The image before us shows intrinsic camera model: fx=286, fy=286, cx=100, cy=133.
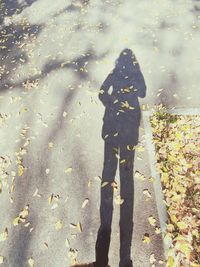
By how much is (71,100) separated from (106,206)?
3208 millimetres

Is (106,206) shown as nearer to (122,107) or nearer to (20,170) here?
(20,170)

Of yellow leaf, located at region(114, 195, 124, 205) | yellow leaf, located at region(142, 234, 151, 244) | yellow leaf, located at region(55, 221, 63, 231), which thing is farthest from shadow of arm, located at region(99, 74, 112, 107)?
yellow leaf, located at region(142, 234, 151, 244)

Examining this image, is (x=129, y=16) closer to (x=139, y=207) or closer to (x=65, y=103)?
(x=65, y=103)

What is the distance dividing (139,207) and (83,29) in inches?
288

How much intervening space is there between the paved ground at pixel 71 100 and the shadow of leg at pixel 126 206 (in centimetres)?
9

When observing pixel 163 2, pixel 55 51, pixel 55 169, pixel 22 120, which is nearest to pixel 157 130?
pixel 55 169

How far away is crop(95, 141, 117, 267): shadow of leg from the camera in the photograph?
443 cm

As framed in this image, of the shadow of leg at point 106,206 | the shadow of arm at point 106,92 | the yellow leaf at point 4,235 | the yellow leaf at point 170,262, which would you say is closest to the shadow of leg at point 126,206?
the shadow of leg at point 106,206


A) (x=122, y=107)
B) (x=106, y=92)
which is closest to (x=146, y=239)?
(x=122, y=107)

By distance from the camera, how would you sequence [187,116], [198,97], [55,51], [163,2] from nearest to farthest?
1. [187,116]
2. [198,97]
3. [55,51]
4. [163,2]

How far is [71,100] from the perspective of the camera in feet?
23.7

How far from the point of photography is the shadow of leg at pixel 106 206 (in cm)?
443

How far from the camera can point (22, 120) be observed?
697 centimetres

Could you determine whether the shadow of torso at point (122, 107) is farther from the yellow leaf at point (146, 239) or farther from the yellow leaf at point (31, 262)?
the yellow leaf at point (31, 262)
